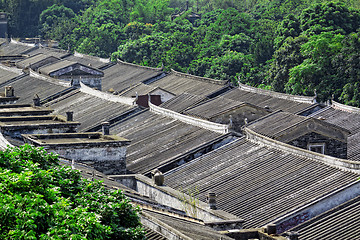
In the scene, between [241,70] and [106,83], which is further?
[241,70]

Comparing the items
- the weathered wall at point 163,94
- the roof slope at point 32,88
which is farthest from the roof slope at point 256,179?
the roof slope at point 32,88

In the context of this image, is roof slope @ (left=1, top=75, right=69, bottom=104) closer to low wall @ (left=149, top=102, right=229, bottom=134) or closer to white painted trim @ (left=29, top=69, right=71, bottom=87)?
white painted trim @ (left=29, top=69, right=71, bottom=87)

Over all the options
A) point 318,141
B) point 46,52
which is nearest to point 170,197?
point 318,141

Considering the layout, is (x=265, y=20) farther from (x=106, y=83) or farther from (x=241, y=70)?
(x=106, y=83)

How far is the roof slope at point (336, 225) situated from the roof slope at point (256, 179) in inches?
47.9

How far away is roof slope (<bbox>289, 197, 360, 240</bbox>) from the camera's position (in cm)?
2223

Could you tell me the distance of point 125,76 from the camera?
69.6 metres

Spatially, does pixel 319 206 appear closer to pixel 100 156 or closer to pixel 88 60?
pixel 100 156

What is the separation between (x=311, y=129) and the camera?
3127cm

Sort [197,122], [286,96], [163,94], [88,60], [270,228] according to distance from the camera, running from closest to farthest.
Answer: [270,228]
[197,122]
[286,96]
[163,94]
[88,60]

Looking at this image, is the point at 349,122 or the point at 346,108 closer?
the point at 349,122

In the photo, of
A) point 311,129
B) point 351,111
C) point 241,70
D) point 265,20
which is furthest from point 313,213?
point 265,20

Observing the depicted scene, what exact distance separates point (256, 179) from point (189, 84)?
32.9 metres

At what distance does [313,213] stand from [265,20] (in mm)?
75593
